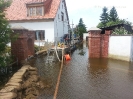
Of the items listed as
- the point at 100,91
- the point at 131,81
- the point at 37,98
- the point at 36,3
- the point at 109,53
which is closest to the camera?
the point at 37,98

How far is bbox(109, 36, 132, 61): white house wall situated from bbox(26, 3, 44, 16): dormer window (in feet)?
40.6

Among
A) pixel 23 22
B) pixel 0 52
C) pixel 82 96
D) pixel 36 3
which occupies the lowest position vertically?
pixel 82 96

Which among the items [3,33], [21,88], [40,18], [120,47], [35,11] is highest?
[35,11]

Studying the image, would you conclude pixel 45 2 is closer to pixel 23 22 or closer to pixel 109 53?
pixel 23 22

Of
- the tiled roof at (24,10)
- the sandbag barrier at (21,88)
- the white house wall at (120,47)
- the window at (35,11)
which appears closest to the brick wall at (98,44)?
the white house wall at (120,47)

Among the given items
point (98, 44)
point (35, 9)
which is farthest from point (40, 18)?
point (98, 44)

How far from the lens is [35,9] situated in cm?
2383

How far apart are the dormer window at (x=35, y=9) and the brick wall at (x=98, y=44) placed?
35.6ft

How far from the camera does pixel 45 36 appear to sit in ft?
78.0

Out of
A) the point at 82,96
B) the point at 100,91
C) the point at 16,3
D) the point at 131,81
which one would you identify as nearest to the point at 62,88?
the point at 82,96

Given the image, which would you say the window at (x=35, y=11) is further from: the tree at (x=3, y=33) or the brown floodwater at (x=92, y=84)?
the brown floodwater at (x=92, y=84)

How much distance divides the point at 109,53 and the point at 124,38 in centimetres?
207

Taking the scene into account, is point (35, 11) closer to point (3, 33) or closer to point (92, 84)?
point (3, 33)

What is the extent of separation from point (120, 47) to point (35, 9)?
14.3 m
